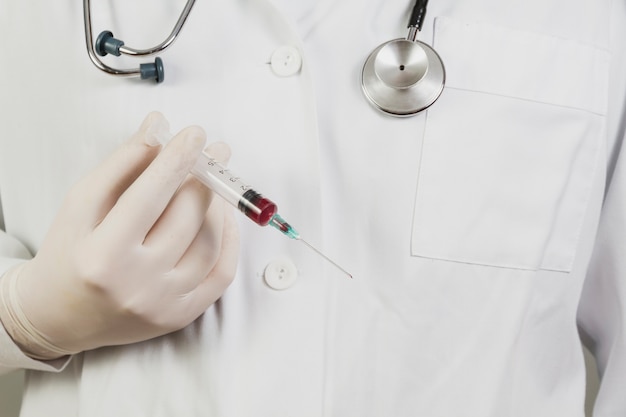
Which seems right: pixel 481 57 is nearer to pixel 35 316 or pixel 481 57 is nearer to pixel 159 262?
pixel 159 262

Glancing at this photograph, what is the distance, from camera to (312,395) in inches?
27.2

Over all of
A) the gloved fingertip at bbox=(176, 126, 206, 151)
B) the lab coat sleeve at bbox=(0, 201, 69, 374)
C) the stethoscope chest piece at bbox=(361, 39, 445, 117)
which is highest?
the stethoscope chest piece at bbox=(361, 39, 445, 117)

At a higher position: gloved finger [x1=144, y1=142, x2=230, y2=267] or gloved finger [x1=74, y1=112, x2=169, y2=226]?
gloved finger [x1=74, y1=112, x2=169, y2=226]

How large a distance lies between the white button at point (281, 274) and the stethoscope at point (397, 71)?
211 mm

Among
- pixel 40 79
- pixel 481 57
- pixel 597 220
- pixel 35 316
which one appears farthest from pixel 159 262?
pixel 597 220

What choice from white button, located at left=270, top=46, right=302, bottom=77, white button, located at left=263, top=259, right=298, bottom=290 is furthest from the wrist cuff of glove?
white button, located at left=270, top=46, right=302, bottom=77

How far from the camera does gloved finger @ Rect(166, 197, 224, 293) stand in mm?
676

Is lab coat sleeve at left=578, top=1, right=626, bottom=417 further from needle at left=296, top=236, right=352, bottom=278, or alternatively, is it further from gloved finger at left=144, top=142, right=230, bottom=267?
gloved finger at left=144, top=142, right=230, bottom=267

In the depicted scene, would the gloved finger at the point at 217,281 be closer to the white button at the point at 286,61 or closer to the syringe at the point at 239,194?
the syringe at the point at 239,194

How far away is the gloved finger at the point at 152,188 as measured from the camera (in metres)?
0.62

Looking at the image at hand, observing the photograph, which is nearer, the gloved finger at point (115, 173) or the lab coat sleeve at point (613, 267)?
the gloved finger at point (115, 173)

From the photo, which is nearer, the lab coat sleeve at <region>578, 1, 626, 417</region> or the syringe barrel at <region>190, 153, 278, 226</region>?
the syringe barrel at <region>190, 153, 278, 226</region>

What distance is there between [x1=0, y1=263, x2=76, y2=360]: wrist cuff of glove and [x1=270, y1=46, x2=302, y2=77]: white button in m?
0.38

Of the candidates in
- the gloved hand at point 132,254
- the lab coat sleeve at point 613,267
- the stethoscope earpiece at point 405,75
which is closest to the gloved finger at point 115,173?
the gloved hand at point 132,254
